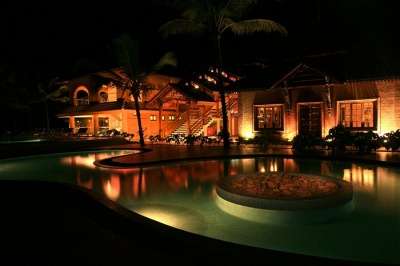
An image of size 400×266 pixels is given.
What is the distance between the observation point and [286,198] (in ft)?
18.4

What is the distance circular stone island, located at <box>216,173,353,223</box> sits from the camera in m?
5.47

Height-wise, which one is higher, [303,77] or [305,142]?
[303,77]

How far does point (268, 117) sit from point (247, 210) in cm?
1407

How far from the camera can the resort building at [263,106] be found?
51.8 feet

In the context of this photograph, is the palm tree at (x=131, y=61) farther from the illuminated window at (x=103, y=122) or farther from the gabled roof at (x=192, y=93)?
the illuminated window at (x=103, y=122)

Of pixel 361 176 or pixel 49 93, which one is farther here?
pixel 49 93

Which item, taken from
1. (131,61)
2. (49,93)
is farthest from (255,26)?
(49,93)

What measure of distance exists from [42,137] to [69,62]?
1157 cm

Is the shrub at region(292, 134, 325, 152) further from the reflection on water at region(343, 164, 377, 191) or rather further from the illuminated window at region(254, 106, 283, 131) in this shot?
the illuminated window at region(254, 106, 283, 131)

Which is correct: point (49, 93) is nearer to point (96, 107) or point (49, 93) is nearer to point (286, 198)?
point (96, 107)

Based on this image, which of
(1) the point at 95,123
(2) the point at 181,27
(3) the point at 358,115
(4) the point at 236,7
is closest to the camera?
(4) the point at 236,7

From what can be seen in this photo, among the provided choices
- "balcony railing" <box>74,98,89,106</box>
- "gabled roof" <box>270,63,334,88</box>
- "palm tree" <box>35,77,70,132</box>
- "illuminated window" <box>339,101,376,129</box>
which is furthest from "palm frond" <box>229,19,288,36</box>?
"palm tree" <box>35,77,70,132</box>

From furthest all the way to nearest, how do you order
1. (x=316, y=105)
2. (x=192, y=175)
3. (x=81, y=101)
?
(x=81, y=101), (x=316, y=105), (x=192, y=175)

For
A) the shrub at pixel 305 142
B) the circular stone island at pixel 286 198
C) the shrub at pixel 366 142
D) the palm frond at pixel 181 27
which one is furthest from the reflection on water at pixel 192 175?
the palm frond at pixel 181 27
